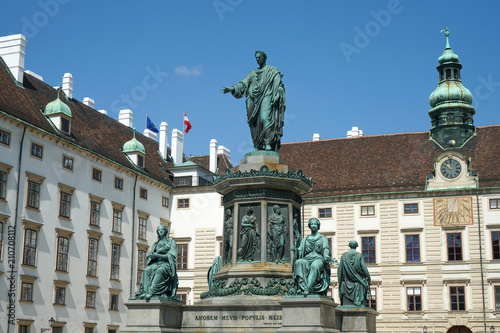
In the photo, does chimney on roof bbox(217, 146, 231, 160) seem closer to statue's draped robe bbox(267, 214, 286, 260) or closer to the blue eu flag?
the blue eu flag

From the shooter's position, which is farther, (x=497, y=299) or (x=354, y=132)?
(x=354, y=132)

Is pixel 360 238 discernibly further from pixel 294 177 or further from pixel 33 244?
pixel 294 177

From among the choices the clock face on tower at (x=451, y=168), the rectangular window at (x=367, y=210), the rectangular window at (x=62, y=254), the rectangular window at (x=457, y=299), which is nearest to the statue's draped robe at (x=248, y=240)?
the rectangular window at (x=62, y=254)

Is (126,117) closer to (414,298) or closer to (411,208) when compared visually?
(411,208)

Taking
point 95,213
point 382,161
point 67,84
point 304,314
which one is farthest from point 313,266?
point 382,161

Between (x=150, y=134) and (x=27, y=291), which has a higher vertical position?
(x=150, y=134)

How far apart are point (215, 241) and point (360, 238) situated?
1044 cm

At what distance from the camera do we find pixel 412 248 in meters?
49.5

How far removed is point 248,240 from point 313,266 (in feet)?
7.48

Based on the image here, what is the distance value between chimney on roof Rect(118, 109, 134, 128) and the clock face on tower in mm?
24037

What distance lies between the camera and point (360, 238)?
166 feet

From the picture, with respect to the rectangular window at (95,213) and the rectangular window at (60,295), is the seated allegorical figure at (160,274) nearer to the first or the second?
the rectangular window at (60,295)

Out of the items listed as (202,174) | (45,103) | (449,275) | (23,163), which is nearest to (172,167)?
(202,174)

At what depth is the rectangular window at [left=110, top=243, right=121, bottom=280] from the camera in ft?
150
